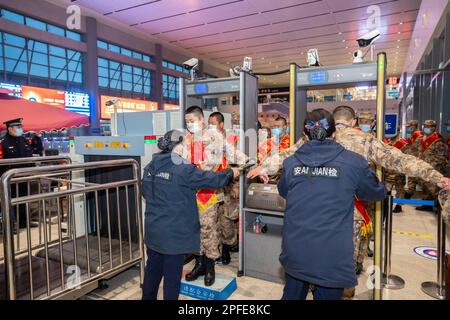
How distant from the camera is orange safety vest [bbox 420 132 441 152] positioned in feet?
18.9

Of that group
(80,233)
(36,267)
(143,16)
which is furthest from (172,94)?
(36,267)

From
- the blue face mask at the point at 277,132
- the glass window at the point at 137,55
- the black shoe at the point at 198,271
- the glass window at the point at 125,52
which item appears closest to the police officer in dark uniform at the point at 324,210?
the black shoe at the point at 198,271

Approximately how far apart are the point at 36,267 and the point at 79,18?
899cm

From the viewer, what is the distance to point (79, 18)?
9.25 m

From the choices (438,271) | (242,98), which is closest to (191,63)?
(242,98)

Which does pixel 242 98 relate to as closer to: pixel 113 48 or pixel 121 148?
pixel 121 148

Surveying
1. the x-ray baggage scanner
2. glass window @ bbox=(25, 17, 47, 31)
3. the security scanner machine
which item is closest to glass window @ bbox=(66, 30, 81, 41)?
glass window @ bbox=(25, 17, 47, 31)

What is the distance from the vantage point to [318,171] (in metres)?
1.63

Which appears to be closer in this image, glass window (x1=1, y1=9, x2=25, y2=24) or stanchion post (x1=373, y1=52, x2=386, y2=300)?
stanchion post (x1=373, y1=52, x2=386, y2=300)

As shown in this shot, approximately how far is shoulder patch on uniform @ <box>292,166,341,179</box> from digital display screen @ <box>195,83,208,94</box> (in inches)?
72.8

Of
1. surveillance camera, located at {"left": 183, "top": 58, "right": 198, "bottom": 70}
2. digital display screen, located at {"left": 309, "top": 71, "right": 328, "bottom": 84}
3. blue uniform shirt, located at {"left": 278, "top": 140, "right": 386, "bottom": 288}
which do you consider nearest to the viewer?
blue uniform shirt, located at {"left": 278, "top": 140, "right": 386, "bottom": 288}

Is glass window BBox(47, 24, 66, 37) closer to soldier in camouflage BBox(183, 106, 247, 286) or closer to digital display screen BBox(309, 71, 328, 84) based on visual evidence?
soldier in camouflage BBox(183, 106, 247, 286)

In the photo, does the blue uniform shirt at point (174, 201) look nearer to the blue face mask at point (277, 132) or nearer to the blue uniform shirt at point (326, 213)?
the blue uniform shirt at point (326, 213)

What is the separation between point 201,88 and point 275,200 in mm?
1448
